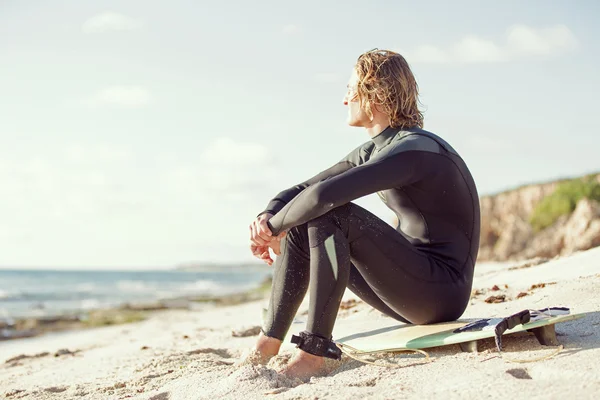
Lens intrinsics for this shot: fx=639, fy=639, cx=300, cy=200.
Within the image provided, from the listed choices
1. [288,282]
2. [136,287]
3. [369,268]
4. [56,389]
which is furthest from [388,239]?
[136,287]

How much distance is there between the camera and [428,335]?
2934 millimetres

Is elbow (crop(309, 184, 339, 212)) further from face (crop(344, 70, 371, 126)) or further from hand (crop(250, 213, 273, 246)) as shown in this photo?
face (crop(344, 70, 371, 126))

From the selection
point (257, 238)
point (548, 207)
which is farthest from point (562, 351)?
point (548, 207)

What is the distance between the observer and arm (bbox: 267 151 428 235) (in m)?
2.70

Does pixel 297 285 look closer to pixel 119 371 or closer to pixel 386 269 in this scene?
pixel 386 269

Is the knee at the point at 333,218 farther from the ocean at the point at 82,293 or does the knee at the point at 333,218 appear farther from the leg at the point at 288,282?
the ocean at the point at 82,293

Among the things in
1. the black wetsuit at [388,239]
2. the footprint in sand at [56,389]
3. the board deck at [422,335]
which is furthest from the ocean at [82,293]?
the black wetsuit at [388,239]

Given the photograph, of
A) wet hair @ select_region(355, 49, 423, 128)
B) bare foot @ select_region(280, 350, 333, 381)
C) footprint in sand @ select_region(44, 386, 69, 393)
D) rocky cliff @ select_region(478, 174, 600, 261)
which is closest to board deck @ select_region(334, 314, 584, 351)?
bare foot @ select_region(280, 350, 333, 381)

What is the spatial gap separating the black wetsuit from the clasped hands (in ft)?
0.18

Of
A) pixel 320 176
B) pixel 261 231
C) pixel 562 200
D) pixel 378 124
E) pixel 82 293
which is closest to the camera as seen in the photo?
pixel 261 231

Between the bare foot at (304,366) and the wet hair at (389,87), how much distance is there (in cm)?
118

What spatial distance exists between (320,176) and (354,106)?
0.49m

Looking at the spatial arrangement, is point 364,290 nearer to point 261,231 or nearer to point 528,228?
point 261,231

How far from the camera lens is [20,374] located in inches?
187
